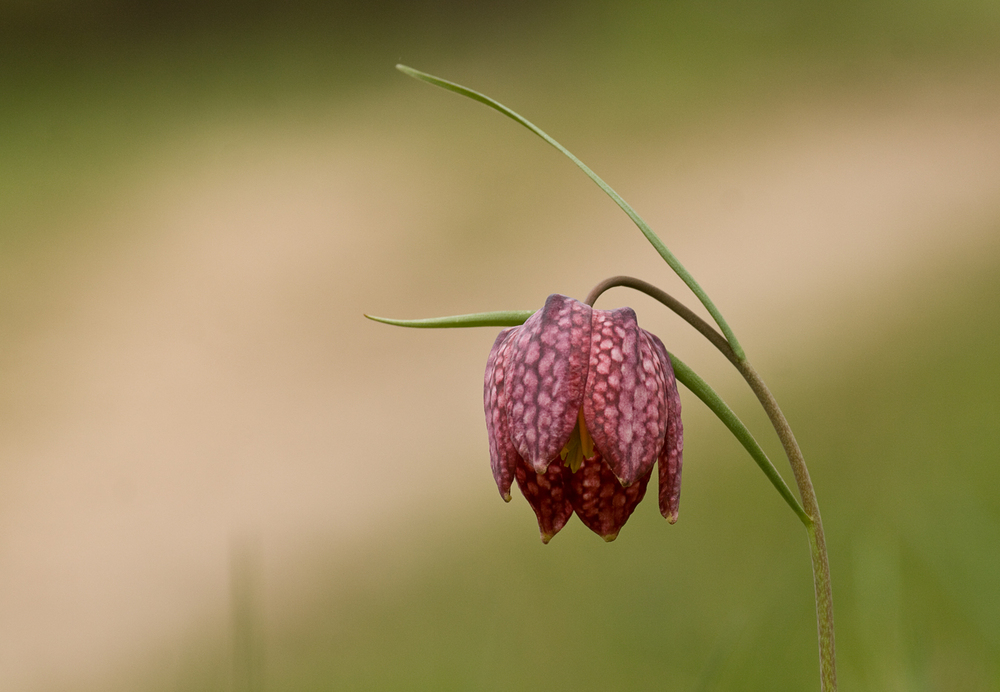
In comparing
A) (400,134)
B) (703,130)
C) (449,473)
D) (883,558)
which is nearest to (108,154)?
(400,134)

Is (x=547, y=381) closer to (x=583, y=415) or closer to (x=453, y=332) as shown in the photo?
(x=583, y=415)

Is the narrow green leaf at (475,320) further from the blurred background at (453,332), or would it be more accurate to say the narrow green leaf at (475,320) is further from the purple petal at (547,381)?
the blurred background at (453,332)

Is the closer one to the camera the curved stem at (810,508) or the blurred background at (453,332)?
the curved stem at (810,508)

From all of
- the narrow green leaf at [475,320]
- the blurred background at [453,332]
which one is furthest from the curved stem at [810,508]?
the blurred background at [453,332]

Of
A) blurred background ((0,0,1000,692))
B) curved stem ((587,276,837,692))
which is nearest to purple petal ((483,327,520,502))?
curved stem ((587,276,837,692))

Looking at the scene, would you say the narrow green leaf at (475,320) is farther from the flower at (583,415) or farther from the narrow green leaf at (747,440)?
the narrow green leaf at (747,440)

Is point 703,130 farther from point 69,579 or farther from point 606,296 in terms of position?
point 69,579

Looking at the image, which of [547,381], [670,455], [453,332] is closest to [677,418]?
[670,455]

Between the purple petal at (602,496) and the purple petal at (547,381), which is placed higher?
the purple petal at (547,381)
